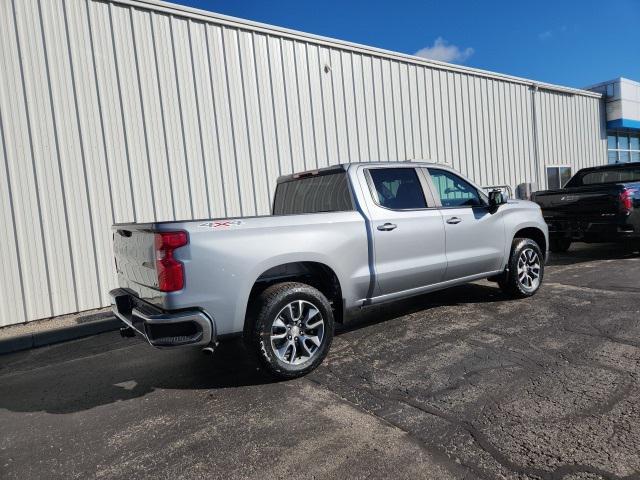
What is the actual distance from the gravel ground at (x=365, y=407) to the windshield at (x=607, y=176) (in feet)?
16.8

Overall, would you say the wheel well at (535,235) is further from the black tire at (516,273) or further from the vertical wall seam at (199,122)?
the vertical wall seam at (199,122)

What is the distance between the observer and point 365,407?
124 inches

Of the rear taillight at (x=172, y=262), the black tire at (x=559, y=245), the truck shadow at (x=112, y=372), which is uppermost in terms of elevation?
the rear taillight at (x=172, y=262)

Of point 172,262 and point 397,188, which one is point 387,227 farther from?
point 172,262

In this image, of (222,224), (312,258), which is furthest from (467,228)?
(222,224)

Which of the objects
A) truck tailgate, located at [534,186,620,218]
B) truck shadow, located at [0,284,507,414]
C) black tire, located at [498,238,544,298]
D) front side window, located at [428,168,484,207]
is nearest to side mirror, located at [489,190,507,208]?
front side window, located at [428,168,484,207]

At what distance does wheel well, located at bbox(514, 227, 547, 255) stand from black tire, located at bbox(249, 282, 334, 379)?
3420 millimetres

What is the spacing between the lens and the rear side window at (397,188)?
4520mm

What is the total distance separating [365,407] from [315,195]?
239 cm

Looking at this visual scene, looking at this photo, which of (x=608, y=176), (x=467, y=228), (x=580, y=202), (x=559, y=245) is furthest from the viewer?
(x=559, y=245)

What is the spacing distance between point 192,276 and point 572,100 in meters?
16.5

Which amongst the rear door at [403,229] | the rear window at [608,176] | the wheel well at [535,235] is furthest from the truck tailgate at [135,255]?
the rear window at [608,176]

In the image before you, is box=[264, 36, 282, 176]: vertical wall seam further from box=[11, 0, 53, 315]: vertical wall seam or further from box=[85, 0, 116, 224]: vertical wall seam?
box=[11, 0, 53, 315]: vertical wall seam

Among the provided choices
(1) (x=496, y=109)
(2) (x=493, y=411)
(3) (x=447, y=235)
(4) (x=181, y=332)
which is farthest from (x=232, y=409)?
→ (1) (x=496, y=109)
